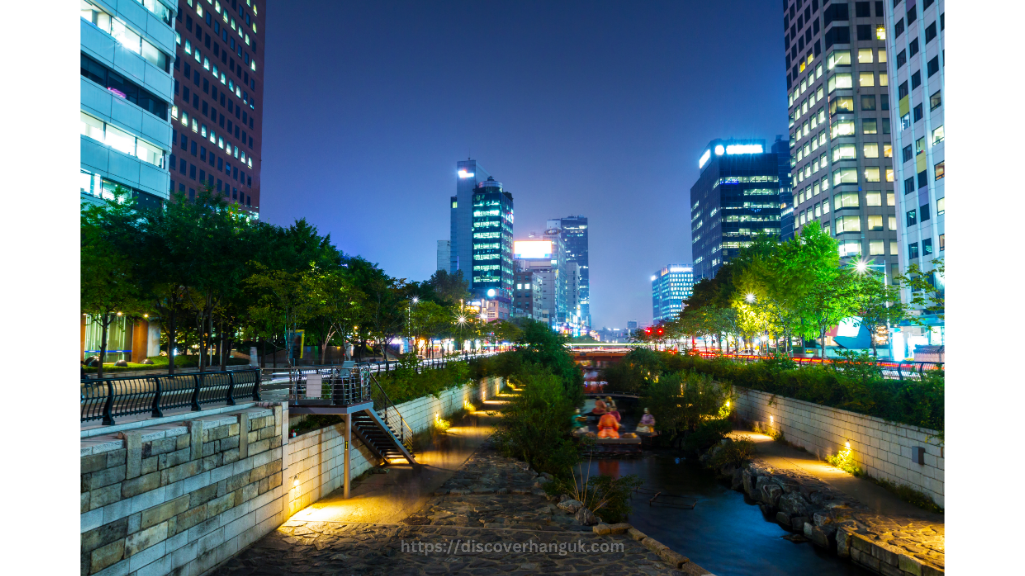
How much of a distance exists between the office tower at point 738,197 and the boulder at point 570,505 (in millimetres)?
157894

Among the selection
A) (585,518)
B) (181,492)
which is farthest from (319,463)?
(585,518)

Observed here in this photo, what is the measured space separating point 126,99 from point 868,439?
42.8 meters

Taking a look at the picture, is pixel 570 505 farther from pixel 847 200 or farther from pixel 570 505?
pixel 847 200

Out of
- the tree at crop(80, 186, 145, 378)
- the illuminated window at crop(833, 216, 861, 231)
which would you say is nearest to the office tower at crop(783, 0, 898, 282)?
the illuminated window at crop(833, 216, 861, 231)

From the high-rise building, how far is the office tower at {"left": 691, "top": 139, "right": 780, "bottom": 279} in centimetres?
15187

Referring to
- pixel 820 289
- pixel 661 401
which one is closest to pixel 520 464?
pixel 661 401

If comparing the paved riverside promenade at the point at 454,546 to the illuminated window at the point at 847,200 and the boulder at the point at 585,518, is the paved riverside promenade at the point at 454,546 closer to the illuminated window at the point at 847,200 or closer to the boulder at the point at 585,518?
the boulder at the point at 585,518

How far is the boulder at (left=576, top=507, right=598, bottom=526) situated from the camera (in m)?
16.1

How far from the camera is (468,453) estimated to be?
87.0 ft

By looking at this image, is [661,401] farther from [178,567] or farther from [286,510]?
[178,567]

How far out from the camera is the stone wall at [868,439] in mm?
17109

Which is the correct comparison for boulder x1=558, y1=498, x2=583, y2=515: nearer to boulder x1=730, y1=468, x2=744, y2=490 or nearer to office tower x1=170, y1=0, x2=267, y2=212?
boulder x1=730, y1=468, x2=744, y2=490

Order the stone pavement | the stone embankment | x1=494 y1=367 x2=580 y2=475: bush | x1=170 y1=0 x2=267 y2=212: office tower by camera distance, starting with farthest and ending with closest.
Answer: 1. x1=170 y1=0 x2=267 y2=212: office tower
2. x1=494 y1=367 x2=580 y2=475: bush
3. the stone pavement
4. the stone embankment
